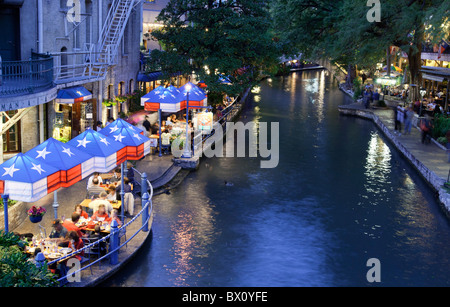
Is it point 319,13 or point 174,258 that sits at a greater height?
point 319,13

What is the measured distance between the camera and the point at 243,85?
113 feet

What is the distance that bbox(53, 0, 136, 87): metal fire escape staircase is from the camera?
77.9ft

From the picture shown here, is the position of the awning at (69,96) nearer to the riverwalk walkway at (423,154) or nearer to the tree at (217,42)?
the tree at (217,42)

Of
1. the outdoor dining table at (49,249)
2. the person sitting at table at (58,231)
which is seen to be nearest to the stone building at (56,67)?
the person sitting at table at (58,231)

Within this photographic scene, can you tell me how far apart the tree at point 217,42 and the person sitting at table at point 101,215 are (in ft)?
63.0

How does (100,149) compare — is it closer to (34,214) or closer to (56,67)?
(34,214)

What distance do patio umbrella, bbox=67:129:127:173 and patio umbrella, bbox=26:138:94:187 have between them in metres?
0.68

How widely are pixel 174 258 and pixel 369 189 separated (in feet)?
35.5

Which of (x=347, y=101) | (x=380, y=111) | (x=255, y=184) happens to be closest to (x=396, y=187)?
(x=255, y=184)

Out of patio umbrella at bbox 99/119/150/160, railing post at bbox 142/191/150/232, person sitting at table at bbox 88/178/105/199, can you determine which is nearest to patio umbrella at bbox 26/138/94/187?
railing post at bbox 142/191/150/232

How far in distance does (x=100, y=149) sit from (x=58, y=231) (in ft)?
8.90

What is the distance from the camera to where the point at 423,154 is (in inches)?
1055

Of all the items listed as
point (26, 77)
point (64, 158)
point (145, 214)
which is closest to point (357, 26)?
point (26, 77)
